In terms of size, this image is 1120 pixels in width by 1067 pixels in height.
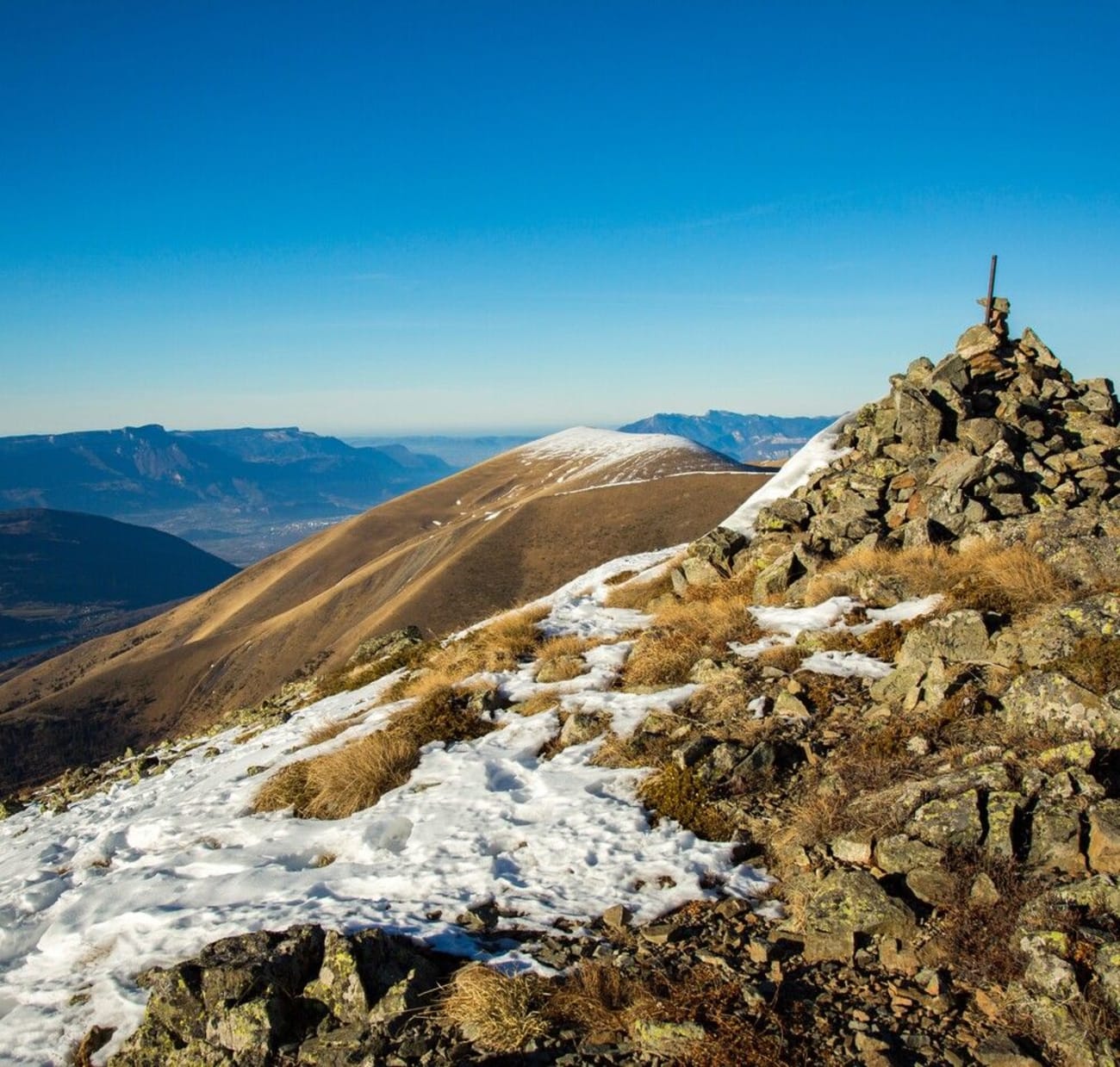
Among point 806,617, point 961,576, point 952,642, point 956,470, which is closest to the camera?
point 952,642

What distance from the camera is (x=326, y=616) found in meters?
114

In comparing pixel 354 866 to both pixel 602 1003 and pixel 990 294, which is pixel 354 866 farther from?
pixel 990 294

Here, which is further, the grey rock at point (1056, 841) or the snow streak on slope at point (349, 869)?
the snow streak on slope at point (349, 869)

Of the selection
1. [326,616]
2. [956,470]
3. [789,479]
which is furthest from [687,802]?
[326,616]

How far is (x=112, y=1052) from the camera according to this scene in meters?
6.33

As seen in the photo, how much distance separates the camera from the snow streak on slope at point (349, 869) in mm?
7379

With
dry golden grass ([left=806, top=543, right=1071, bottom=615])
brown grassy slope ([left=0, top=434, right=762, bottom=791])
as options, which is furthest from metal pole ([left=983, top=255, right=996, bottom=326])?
brown grassy slope ([left=0, top=434, right=762, bottom=791])

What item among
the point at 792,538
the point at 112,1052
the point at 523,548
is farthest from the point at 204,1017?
the point at 523,548

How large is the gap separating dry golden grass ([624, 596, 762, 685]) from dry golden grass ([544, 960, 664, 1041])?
6663mm

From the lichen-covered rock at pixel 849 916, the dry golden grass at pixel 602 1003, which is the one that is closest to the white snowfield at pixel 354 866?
the dry golden grass at pixel 602 1003

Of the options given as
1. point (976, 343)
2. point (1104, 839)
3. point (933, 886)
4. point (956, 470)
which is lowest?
point (933, 886)

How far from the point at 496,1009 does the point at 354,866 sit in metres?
3.63

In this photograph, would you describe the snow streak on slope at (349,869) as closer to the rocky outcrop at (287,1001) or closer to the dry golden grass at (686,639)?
the rocky outcrop at (287,1001)

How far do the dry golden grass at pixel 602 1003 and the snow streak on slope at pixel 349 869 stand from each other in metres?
1.16
